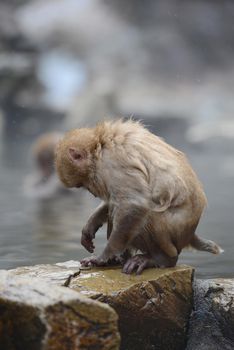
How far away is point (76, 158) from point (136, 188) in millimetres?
443

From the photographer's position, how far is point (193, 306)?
434cm

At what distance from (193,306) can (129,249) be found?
1.82 feet

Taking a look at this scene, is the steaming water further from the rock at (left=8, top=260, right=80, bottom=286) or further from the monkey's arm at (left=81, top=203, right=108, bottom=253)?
the rock at (left=8, top=260, right=80, bottom=286)

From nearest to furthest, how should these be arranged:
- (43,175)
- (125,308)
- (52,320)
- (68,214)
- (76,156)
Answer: (52,320) → (125,308) → (76,156) → (68,214) → (43,175)

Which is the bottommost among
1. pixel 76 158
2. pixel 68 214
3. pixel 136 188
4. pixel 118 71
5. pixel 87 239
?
pixel 87 239

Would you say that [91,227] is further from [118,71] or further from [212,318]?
[118,71]

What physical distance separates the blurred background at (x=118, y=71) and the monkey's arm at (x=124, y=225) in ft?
27.5

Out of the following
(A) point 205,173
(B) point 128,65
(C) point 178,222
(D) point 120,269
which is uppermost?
(B) point 128,65

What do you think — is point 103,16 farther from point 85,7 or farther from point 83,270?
point 83,270

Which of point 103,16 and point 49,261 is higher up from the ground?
point 103,16

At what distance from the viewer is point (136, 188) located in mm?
4352

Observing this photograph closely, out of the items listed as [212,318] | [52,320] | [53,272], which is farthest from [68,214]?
→ [52,320]

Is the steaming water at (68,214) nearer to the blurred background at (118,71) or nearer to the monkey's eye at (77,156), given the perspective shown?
the blurred background at (118,71)

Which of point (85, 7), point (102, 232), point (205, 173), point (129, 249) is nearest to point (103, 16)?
point (85, 7)
